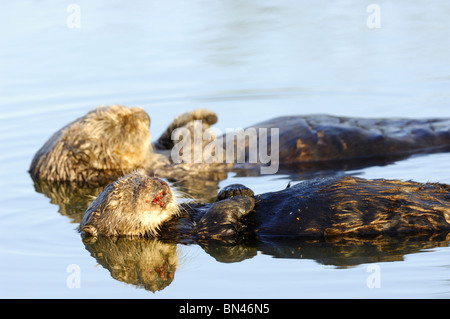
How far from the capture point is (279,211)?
534cm

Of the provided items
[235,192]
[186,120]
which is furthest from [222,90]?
[235,192]

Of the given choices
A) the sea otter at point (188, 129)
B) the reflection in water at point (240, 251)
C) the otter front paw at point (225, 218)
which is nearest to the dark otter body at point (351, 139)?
the sea otter at point (188, 129)

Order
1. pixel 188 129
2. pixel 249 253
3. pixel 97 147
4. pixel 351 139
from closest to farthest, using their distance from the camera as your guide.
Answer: pixel 249 253 → pixel 351 139 → pixel 97 147 → pixel 188 129

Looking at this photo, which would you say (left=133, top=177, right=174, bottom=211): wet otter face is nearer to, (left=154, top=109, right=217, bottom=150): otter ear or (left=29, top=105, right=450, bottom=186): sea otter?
(left=29, top=105, right=450, bottom=186): sea otter

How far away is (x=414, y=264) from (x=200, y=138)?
11.9 feet

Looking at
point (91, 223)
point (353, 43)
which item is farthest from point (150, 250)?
point (353, 43)

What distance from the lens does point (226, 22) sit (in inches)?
528

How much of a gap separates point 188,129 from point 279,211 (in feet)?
9.60

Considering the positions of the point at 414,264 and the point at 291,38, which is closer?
the point at 414,264

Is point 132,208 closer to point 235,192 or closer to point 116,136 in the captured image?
point 235,192

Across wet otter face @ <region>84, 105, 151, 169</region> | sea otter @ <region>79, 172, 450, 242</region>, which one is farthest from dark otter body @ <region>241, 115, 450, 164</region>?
sea otter @ <region>79, 172, 450, 242</region>

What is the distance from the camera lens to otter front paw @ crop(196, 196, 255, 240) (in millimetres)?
5340

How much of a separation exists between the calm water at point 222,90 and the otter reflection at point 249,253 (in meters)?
0.01
